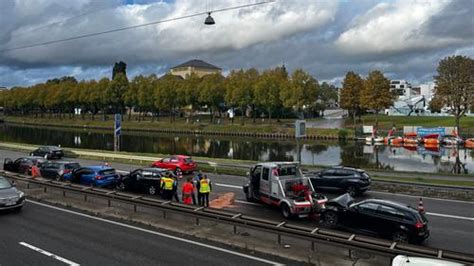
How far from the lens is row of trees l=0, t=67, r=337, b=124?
108 metres

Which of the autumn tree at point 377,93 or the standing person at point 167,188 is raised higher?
the autumn tree at point 377,93

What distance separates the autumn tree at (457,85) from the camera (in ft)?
264

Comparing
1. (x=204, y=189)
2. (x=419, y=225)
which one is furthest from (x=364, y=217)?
(x=204, y=189)

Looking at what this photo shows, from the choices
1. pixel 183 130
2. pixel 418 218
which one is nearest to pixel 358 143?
pixel 183 130

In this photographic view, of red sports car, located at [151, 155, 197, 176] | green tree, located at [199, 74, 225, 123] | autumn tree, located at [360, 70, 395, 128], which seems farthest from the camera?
green tree, located at [199, 74, 225, 123]

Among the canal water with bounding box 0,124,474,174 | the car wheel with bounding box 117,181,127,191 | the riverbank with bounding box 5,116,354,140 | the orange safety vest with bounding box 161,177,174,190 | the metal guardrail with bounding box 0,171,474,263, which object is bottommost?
the canal water with bounding box 0,124,474,174

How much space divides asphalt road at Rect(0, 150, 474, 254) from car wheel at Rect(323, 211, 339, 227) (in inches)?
21.0

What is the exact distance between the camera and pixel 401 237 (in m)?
16.2

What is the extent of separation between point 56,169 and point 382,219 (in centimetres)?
2331

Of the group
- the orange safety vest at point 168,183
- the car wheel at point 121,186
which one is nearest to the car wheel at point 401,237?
the orange safety vest at point 168,183

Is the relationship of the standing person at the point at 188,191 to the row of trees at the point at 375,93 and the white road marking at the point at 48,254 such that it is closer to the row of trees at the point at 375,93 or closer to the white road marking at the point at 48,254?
the white road marking at the point at 48,254

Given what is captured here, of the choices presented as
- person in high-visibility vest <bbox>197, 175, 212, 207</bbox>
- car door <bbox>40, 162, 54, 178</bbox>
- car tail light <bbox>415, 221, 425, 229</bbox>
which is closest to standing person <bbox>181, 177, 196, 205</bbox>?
person in high-visibility vest <bbox>197, 175, 212, 207</bbox>

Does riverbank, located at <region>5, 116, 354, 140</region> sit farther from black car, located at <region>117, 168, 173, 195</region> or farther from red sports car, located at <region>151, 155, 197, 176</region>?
black car, located at <region>117, 168, 173, 195</region>

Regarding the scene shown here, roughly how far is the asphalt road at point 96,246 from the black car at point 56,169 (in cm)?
1313
